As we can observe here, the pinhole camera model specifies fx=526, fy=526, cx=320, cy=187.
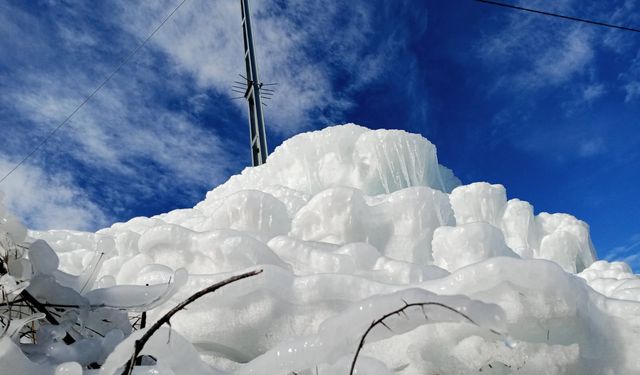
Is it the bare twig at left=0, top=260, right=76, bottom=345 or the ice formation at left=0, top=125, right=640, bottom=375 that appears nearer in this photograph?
the ice formation at left=0, top=125, right=640, bottom=375

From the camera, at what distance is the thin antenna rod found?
11.1 metres

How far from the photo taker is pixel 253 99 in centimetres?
1165

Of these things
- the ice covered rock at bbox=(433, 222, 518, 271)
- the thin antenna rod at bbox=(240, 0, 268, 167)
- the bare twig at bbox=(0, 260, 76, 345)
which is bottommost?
the bare twig at bbox=(0, 260, 76, 345)

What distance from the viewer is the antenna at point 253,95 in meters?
11.2

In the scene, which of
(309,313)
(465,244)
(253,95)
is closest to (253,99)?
(253,95)

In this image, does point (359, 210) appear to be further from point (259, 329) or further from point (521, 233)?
point (521, 233)

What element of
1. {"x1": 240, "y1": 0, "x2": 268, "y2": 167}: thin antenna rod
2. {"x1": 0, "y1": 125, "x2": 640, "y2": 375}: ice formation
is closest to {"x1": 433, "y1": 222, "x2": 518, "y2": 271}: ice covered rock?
{"x1": 0, "y1": 125, "x2": 640, "y2": 375}: ice formation

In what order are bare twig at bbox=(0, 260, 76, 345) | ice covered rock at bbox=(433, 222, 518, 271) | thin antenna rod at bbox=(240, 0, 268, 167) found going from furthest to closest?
thin antenna rod at bbox=(240, 0, 268, 167) → ice covered rock at bbox=(433, 222, 518, 271) → bare twig at bbox=(0, 260, 76, 345)

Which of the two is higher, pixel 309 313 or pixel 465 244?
pixel 465 244

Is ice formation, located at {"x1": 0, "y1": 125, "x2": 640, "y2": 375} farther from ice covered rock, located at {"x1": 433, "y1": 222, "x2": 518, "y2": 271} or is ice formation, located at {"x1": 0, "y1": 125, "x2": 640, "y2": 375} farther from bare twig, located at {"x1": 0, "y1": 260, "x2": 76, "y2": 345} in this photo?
ice covered rock, located at {"x1": 433, "y1": 222, "x2": 518, "y2": 271}

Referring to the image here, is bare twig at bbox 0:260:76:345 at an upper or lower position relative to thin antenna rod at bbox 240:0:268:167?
lower

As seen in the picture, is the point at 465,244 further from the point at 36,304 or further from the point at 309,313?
the point at 36,304

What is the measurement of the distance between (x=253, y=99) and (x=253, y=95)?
88mm

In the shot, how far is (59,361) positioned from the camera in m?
1.13
